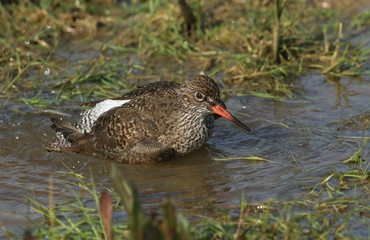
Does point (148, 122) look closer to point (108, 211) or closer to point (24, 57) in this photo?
point (108, 211)

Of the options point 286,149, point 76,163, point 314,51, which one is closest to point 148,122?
point 76,163

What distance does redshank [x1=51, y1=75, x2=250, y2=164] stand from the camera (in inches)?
207

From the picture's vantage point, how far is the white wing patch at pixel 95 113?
5.65 meters

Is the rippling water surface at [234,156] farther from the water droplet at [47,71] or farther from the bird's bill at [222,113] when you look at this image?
the water droplet at [47,71]

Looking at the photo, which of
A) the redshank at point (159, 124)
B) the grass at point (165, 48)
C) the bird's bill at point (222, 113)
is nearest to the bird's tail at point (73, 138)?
the redshank at point (159, 124)

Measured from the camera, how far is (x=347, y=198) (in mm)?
4012

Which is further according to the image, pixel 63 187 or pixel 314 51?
pixel 314 51

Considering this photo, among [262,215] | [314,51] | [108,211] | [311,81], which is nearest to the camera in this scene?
[108,211]

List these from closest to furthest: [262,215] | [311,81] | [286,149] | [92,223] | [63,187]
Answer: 1. [92,223]
2. [262,215]
3. [63,187]
4. [286,149]
5. [311,81]

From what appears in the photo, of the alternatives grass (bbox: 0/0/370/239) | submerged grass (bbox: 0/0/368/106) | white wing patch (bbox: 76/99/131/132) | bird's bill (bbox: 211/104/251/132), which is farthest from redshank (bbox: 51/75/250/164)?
submerged grass (bbox: 0/0/368/106)

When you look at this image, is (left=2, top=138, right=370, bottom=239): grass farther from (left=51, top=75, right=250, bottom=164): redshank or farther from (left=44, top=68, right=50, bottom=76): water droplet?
(left=44, top=68, right=50, bottom=76): water droplet

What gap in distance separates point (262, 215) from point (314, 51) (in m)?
4.07

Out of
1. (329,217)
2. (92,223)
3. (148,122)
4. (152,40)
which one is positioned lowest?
(329,217)

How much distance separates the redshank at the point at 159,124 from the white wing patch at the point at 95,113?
13 centimetres
